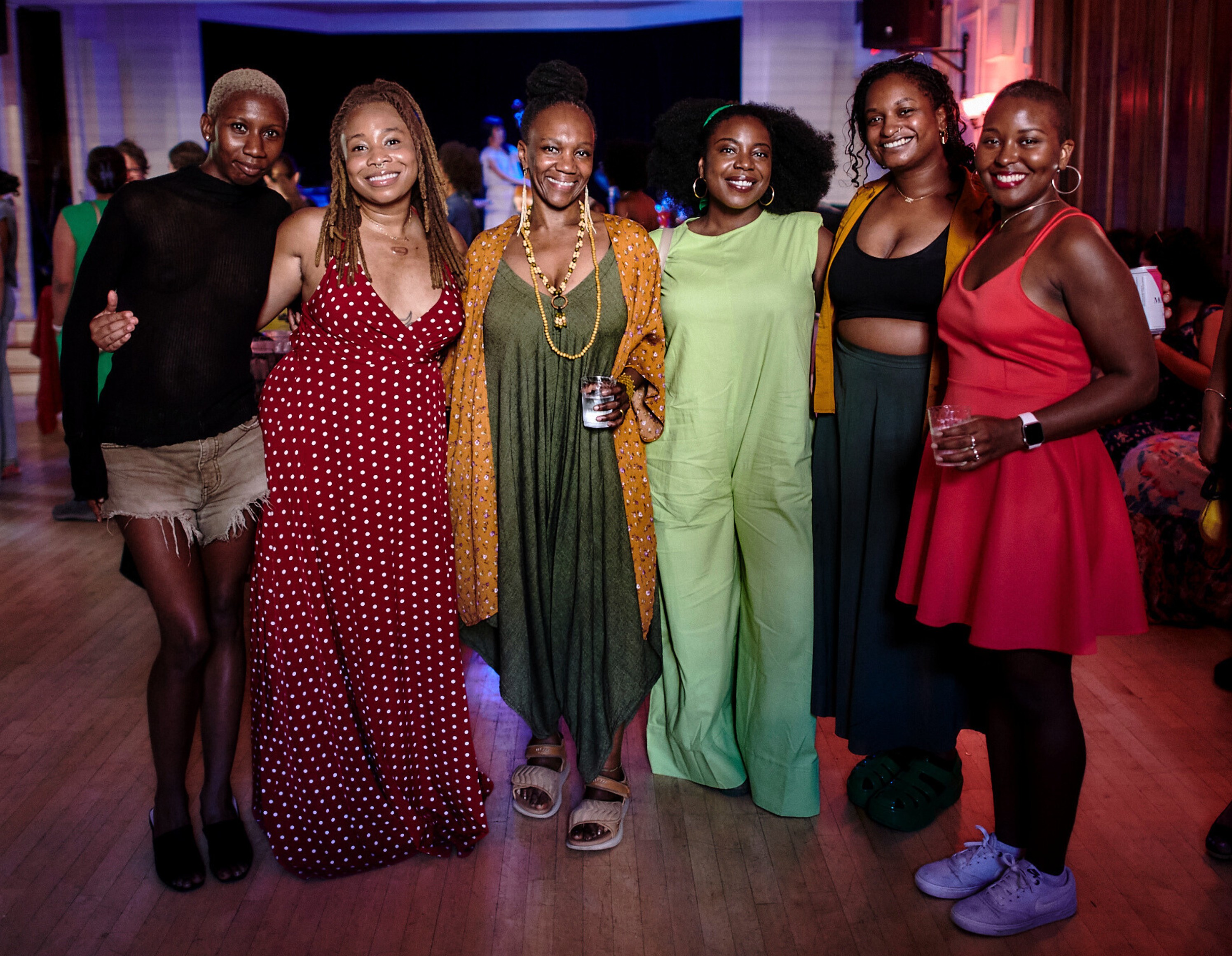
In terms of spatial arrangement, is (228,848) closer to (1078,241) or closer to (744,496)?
(744,496)

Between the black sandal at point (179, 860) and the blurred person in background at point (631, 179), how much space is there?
3246mm

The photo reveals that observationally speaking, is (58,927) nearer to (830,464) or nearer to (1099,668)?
(830,464)

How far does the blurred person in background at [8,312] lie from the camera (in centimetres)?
600

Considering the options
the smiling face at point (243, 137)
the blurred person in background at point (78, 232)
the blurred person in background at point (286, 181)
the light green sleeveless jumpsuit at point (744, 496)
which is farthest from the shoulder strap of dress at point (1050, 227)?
the blurred person in background at point (78, 232)

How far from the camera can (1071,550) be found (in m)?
2.00

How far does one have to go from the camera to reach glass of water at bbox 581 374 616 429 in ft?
7.38

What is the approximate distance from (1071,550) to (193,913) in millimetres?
1897

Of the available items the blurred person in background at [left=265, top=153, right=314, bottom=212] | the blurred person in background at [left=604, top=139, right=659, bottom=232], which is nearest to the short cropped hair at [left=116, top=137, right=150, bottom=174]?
the blurred person in background at [left=265, top=153, right=314, bottom=212]

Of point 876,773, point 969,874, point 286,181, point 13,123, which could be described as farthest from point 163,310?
point 13,123

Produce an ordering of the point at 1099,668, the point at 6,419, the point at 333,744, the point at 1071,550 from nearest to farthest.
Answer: the point at 1071,550
the point at 333,744
the point at 1099,668
the point at 6,419

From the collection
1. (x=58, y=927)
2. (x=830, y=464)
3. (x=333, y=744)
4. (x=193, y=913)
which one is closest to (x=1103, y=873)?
(x=830, y=464)

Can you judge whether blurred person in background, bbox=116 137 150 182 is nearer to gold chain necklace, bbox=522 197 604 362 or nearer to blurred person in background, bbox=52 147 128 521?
blurred person in background, bbox=52 147 128 521

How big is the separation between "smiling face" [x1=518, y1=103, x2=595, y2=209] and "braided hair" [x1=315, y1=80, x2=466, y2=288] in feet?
0.73

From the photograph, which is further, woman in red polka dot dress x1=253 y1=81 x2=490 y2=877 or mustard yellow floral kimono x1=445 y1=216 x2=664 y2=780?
mustard yellow floral kimono x1=445 y1=216 x2=664 y2=780
